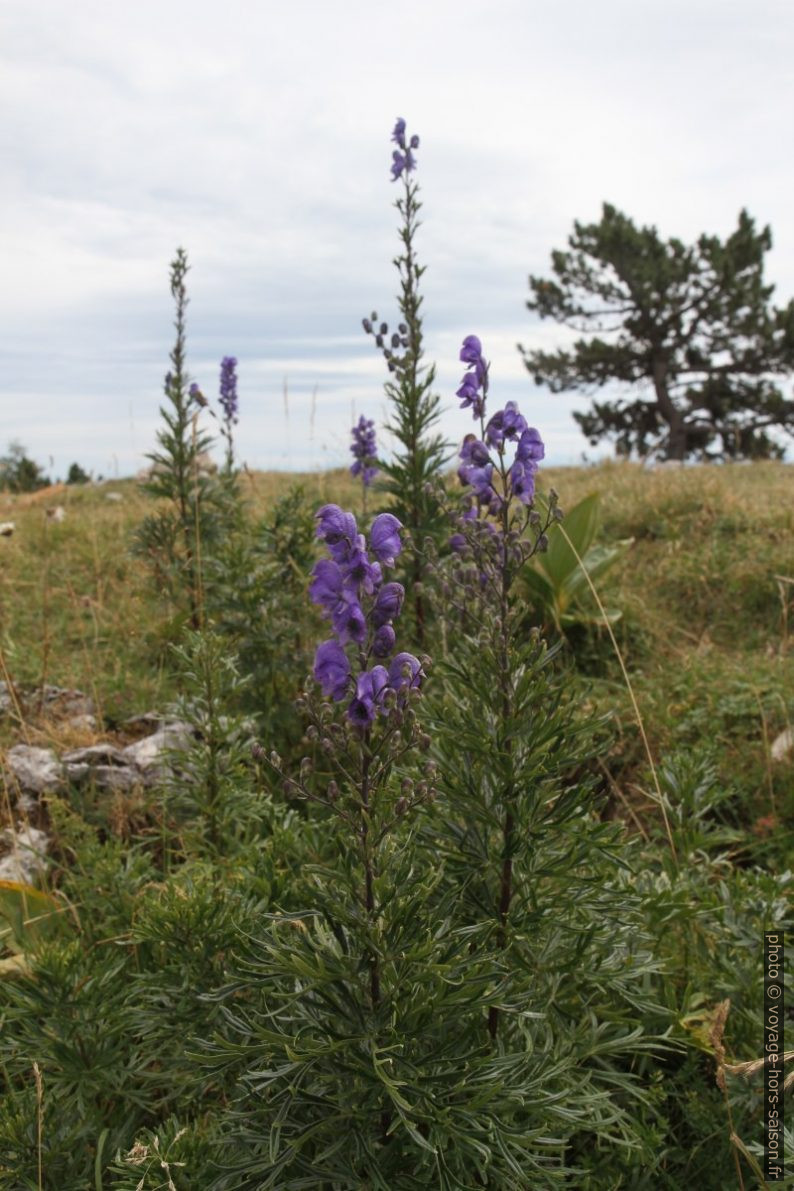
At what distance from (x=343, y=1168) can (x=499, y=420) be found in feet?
6.13

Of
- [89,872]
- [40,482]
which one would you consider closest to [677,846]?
[89,872]

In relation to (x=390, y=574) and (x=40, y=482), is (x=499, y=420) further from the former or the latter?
(x=40, y=482)

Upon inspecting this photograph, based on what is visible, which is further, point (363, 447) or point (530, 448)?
point (363, 447)

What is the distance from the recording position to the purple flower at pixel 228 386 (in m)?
6.92

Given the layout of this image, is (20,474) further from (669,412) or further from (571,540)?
(669,412)

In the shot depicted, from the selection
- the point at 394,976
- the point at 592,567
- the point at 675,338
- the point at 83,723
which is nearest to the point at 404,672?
the point at 394,976

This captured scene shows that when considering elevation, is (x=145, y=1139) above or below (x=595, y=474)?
below

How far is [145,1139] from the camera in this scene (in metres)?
1.98

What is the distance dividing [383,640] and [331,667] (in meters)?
0.11

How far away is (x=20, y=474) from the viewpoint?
13688 mm

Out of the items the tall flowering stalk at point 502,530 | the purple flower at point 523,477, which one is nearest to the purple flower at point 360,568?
the tall flowering stalk at point 502,530

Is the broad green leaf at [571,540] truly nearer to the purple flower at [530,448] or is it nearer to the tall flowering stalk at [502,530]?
the tall flowering stalk at [502,530]

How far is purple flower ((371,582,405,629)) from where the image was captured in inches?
67.4

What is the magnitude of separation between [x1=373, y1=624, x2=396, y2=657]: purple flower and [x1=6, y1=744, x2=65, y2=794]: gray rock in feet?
7.82
